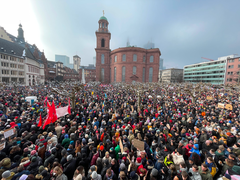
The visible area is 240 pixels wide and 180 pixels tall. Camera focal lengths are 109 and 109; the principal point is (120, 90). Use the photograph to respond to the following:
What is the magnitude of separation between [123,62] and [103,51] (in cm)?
1224

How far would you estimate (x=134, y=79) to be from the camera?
47.5m

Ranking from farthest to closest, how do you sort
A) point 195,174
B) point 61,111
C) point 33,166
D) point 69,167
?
point 61,111 < point 69,167 < point 33,166 < point 195,174

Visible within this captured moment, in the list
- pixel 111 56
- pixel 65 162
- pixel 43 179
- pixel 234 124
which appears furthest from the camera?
pixel 111 56

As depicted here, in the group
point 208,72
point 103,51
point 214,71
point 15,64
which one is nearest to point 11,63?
point 15,64

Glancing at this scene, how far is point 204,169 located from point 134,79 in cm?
4493

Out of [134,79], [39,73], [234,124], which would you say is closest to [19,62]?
[39,73]

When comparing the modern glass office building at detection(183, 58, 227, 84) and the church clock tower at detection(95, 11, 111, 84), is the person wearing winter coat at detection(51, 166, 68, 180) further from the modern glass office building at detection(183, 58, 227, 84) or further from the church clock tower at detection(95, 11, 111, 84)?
the modern glass office building at detection(183, 58, 227, 84)

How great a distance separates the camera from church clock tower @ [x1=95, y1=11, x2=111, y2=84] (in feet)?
168

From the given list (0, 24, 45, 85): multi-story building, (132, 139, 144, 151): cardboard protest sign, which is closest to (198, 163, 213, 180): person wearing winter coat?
(132, 139, 144, 151): cardboard protest sign

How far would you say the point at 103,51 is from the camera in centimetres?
5175

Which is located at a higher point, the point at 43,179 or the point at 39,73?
the point at 39,73

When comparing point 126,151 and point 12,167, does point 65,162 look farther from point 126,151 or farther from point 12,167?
point 126,151

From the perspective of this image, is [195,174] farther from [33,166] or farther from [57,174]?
[33,166]

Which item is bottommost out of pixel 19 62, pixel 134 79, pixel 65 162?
pixel 65 162
